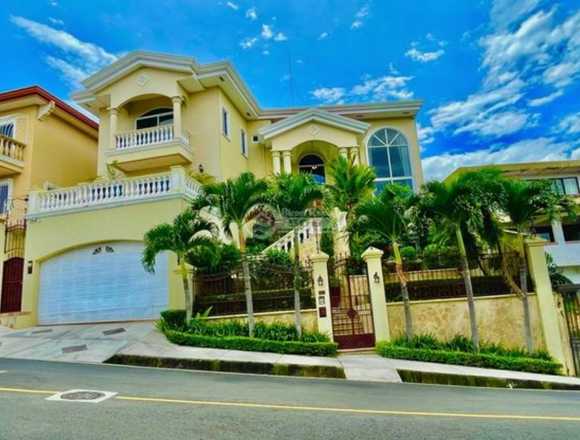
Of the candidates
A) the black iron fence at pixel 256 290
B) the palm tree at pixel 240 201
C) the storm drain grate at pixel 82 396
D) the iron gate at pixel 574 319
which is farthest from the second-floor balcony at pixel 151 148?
the iron gate at pixel 574 319

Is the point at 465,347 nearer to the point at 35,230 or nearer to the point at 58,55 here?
the point at 35,230

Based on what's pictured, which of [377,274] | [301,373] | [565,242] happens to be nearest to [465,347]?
[377,274]

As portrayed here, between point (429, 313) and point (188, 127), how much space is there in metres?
14.0

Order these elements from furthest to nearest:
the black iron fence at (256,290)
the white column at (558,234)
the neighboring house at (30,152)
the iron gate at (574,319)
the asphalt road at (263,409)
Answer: the white column at (558,234) < the neighboring house at (30,152) < the black iron fence at (256,290) < the iron gate at (574,319) < the asphalt road at (263,409)

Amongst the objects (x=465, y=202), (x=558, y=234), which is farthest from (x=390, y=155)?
(x=558, y=234)

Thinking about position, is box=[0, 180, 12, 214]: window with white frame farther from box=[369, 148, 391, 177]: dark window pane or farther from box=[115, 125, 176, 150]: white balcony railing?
box=[369, 148, 391, 177]: dark window pane

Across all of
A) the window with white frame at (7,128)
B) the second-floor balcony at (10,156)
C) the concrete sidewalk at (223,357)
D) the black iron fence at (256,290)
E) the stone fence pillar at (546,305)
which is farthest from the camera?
the window with white frame at (7,128)

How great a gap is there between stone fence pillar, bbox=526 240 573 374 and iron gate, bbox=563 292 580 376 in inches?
9.7

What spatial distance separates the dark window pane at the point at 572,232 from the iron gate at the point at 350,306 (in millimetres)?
23319

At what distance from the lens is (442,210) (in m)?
10.5

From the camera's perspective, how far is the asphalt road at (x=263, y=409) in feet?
14.6

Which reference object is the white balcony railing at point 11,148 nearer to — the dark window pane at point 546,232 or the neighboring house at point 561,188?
the neighboring house at point 561,188

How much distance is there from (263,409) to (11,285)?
14009 millimetres

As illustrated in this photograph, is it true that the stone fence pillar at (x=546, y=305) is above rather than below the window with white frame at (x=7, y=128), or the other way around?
below
